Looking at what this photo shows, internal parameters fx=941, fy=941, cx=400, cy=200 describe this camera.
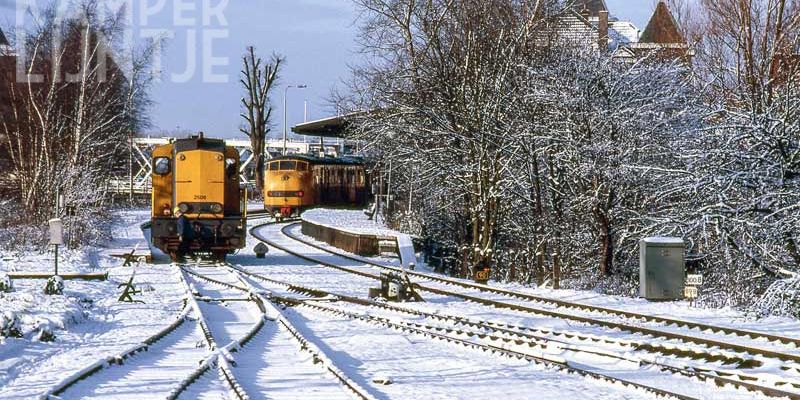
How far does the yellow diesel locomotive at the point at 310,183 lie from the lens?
5067 centimetres

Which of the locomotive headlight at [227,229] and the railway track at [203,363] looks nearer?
the railway track at [203,363]

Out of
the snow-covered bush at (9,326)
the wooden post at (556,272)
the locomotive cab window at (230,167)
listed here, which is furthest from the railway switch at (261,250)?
the snow-covered bush at (9,326)

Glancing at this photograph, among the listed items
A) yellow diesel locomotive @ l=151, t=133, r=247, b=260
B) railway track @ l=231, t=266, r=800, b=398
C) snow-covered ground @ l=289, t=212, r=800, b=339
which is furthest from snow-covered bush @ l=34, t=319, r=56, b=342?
yellow diesel locomotive @ l=151, t=133, r=247, b=260

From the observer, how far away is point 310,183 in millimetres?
52000

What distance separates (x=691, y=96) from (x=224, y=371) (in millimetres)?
16917

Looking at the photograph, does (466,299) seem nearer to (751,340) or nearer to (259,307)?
(259,307)

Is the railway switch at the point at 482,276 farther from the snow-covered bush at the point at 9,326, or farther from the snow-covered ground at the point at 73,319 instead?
the snow-covered bush at the point at 9,326

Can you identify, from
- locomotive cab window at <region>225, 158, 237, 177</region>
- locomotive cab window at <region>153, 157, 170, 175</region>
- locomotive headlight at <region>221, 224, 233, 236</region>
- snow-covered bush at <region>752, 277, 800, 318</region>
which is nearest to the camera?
snow-covered bush at <region>752, 277, 800, 318</region>

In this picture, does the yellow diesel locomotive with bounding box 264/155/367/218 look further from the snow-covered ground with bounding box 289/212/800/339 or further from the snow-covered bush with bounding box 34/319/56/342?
the snow-covered bush with bounding box 34/319/56/342

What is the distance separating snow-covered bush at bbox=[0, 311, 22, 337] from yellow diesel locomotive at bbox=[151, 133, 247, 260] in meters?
13.1

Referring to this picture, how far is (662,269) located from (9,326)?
1056cm

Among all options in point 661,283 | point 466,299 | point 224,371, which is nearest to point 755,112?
point 661,283

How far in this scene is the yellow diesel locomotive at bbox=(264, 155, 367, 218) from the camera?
1995 inches

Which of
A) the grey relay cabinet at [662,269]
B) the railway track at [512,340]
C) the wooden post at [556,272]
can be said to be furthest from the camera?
the wooden post at [556,272]
